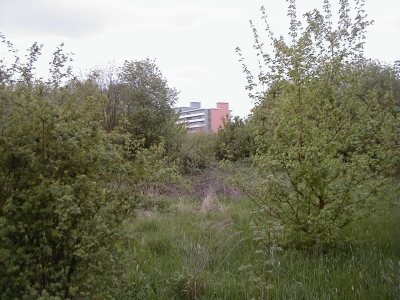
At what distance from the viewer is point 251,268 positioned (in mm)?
4438

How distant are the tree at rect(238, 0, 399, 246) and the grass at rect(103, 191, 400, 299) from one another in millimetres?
430

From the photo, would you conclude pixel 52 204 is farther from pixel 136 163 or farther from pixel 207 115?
pixel 207 115

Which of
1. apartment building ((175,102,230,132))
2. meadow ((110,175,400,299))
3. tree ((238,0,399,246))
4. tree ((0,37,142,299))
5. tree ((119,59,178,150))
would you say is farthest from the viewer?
apartment building ((175,102,230,132))

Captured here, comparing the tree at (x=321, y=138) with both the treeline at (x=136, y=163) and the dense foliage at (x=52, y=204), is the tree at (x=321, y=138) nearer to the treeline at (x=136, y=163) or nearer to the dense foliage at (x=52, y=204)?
the treeline at (x=136, y=163)

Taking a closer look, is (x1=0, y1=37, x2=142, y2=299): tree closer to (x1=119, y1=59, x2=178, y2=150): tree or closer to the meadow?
the meadow

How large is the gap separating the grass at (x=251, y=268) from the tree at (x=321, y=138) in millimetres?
430

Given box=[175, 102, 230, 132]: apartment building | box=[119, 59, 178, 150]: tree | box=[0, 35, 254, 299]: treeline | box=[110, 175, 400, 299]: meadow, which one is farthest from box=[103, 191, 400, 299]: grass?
box=[175, 102, 230, 132]: apartment building

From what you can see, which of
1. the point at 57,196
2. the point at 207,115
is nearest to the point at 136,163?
the point at 57,196

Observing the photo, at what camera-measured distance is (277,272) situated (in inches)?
173

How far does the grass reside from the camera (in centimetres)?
384

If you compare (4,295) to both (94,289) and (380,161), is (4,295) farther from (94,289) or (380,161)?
(380,161)

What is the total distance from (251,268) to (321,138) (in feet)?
6.09

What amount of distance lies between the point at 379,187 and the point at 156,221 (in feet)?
13.4

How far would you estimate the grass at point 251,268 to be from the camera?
3840 millimetres
